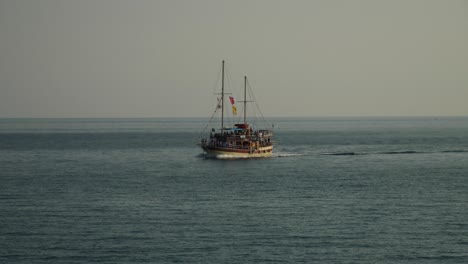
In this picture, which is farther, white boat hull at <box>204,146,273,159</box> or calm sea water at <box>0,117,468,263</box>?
white boat hull at <box>204,146,273,159</box>

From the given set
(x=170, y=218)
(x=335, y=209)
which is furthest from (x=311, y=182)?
(x=170, y=218)

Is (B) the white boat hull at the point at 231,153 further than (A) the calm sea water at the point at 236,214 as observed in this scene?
Yes

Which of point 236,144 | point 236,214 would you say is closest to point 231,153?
point 236,144

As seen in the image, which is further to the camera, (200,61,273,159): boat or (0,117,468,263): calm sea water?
(200,61,273,159): boat

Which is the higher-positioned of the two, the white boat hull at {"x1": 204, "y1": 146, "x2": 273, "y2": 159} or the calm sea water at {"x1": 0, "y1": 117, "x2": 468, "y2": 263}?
the white boat hull at {"x1": 204, "y1": 146, "x2": 273, "y2": 159}

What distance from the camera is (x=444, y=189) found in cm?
8438

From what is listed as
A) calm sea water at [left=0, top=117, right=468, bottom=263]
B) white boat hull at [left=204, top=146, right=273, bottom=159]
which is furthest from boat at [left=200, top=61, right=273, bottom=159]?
calm sea water at [left=0, top=117, right=468, bottom=263]

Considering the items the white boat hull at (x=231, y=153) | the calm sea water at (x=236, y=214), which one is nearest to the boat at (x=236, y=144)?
the white boat hull at (x=231, y=153)

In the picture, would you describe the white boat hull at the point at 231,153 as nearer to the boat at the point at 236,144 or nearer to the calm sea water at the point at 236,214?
the boat at the point at 236,144

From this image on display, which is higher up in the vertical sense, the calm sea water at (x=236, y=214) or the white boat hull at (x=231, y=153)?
the white boat hull at (x=231, y=153)

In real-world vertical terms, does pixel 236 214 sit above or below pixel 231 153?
below

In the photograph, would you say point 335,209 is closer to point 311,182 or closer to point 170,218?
point 170,218

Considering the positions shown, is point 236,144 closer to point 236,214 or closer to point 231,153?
point 231,153

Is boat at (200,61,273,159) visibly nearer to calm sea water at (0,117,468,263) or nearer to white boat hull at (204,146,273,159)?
white boat hull at (204,146,273,159)
